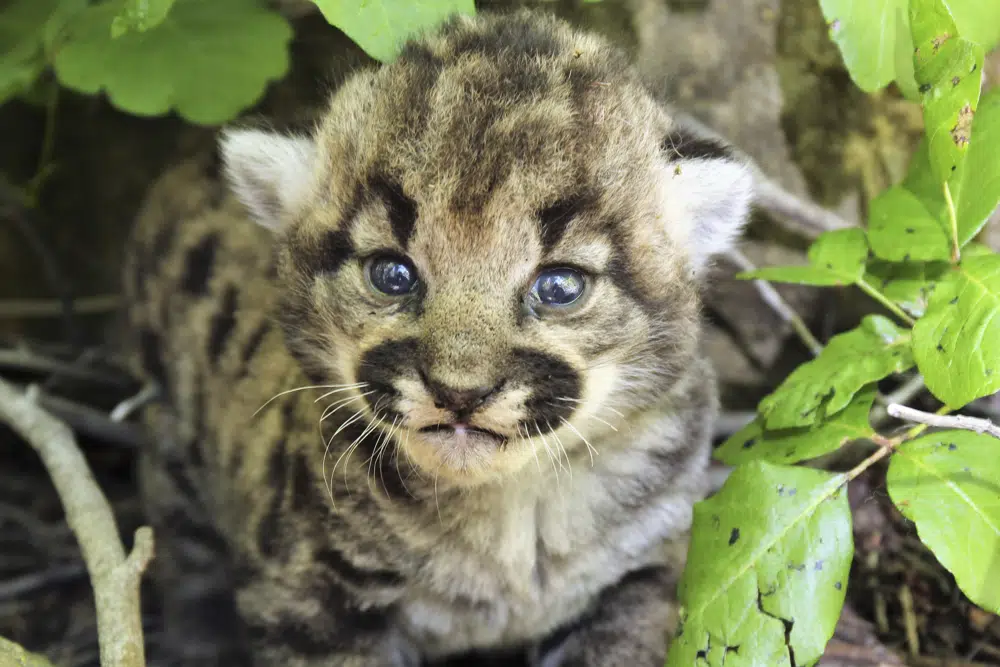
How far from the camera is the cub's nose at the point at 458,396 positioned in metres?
1.88

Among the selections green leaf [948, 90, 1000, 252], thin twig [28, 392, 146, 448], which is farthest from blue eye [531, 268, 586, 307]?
thin twig [28, 392, 146, 448]

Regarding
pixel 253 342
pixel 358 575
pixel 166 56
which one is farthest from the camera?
pixel 253 342

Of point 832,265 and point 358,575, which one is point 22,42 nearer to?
point 358,575

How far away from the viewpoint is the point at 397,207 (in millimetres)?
2068

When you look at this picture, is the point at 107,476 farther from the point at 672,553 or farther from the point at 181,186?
the point at 672,553

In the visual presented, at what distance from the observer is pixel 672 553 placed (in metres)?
2.62

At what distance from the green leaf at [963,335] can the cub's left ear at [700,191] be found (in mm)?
486

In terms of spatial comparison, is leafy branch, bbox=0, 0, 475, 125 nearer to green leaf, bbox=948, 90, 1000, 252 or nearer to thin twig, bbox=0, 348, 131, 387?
thin twig, bbox=0, 348, 131, 387

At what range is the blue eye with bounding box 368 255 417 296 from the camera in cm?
209

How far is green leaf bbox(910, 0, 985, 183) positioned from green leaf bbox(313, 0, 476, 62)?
973 mm

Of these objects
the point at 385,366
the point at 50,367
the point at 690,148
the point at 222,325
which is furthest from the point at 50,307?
the point at 690,148

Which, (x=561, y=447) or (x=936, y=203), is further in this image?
(x=936, y=203)

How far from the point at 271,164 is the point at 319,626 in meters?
1.14

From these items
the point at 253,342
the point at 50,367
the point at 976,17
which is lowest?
the point at 50,367
